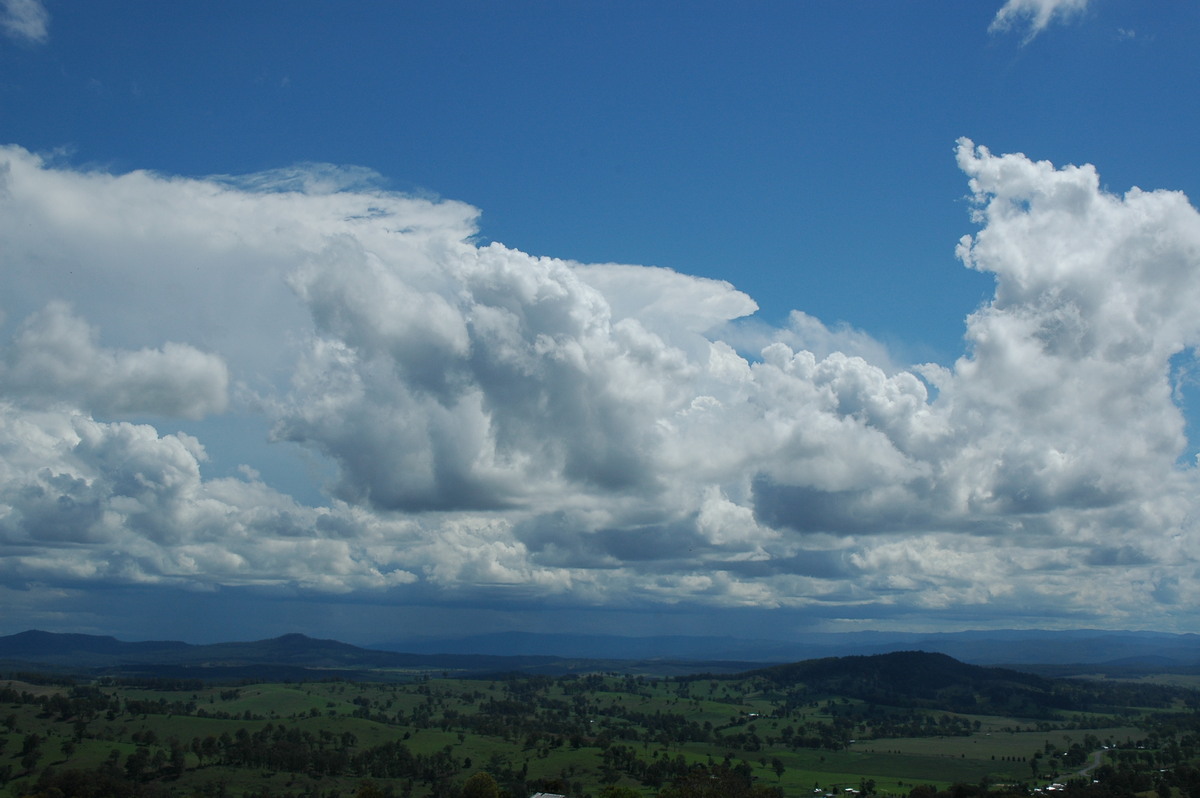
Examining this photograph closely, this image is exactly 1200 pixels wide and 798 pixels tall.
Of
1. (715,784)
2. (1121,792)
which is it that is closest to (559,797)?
(715,784)

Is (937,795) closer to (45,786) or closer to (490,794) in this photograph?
(490,794)

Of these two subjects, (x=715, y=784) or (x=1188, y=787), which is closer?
(x=715, y=784)

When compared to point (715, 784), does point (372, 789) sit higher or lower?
lower

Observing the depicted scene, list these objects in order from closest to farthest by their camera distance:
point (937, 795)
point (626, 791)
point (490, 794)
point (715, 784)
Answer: point (715, 784)
point (626, 791)
point (490, 794)
point (937, 795)

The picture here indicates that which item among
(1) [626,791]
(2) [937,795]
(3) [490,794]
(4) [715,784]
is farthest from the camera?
(2) [937,795]

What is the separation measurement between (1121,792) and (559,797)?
108967 mm

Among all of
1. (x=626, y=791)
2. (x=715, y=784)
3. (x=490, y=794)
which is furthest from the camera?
(x=490, y=794)

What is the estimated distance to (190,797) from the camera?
191 meters

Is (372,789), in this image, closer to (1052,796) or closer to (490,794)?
(490,794)

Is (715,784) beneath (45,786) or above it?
above

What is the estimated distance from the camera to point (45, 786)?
179 meters

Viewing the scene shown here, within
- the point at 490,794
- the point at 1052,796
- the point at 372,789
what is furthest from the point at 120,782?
the point at 1052,796

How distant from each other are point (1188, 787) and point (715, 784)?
108 metres

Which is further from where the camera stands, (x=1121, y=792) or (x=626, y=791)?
(x=1121, y=792)
